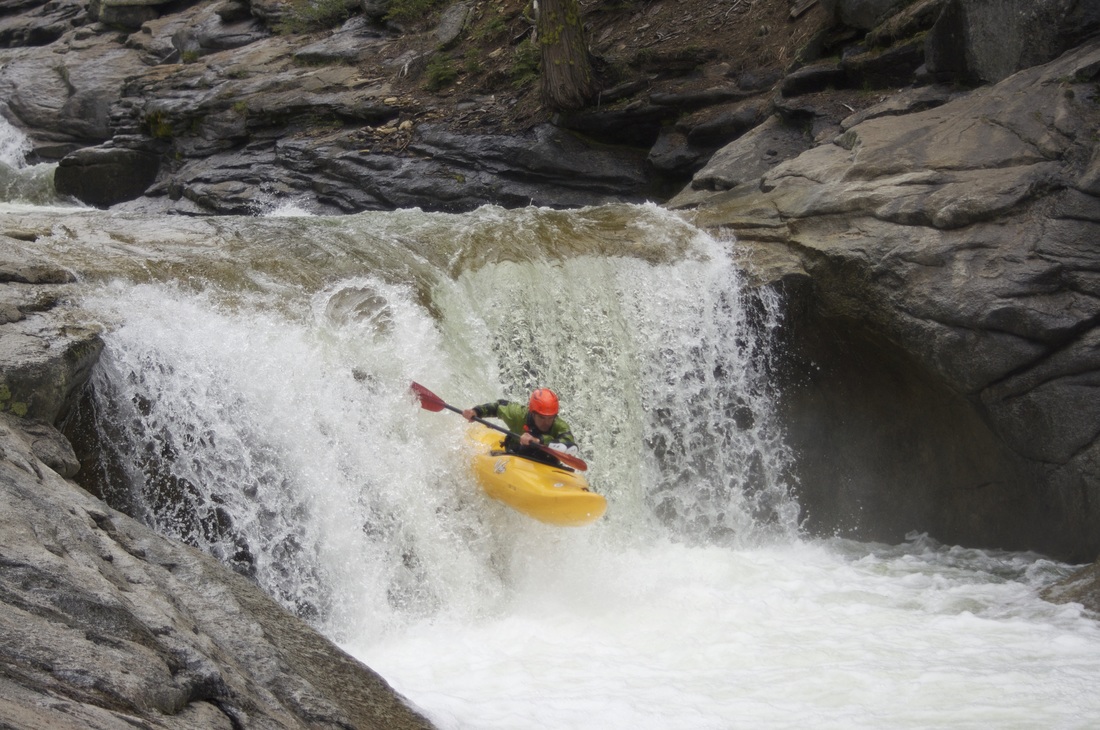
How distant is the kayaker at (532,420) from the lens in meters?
6.30

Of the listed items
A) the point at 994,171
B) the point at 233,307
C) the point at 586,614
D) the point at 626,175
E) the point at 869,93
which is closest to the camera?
the point at 586,614

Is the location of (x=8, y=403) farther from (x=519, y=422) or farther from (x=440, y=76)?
(x=440, y=76)

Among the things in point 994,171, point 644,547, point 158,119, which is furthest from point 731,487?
point 158,119

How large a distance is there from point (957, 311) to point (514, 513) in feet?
11.0

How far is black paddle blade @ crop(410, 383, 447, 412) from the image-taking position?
636 centimetres

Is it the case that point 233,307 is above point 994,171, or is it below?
below

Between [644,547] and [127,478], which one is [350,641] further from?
[644,547]

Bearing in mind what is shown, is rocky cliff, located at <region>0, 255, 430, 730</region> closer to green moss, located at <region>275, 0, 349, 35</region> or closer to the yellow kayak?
the yellow kayak

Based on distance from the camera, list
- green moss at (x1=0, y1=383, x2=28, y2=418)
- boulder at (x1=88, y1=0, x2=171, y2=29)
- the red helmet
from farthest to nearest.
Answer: boulder at (x1=88, y1=0, x2=171, y2=29), the red helmet, green moss at (x1=0, y1=383, x2=28, y2=418)

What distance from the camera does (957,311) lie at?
7078mm

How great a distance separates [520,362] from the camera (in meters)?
7.47

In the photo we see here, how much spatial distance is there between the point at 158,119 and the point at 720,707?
11.6 metres

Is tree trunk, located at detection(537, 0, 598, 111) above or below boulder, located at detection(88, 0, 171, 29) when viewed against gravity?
below

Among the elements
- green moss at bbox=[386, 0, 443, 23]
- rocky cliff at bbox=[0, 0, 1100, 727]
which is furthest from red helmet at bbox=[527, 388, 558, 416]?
green moss at bbox=[386, 0, 443, 23]
